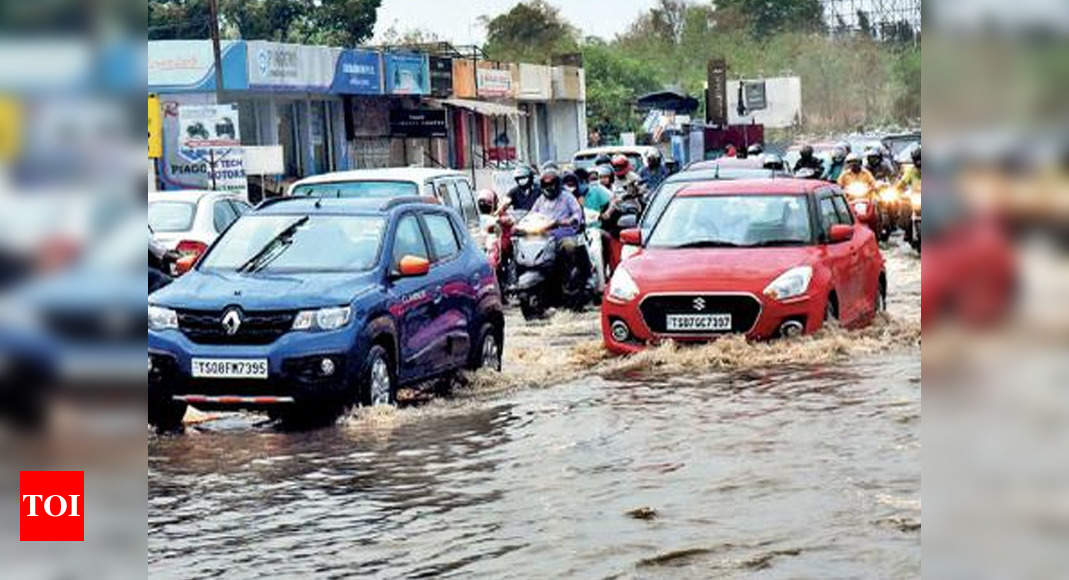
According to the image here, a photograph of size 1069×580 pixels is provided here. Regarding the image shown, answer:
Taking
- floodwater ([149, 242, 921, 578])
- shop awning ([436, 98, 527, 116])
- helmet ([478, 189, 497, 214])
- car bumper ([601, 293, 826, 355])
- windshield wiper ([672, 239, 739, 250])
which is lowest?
floodwater ([149, 242, 921, 578])

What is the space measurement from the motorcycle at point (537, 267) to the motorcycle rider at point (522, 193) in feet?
4.73

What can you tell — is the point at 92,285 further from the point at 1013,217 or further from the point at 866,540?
the point at 866,540

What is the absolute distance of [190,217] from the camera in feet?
58.7

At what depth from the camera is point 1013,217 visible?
4.70 ft

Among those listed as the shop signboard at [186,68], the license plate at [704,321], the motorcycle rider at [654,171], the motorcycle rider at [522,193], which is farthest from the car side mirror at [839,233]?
the shop signboard at [186,68]

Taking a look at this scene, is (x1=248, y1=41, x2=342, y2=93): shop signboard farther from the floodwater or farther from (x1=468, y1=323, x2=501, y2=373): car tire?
the floodwater

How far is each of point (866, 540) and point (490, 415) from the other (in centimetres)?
473

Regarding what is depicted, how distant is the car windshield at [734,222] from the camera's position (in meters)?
13.2

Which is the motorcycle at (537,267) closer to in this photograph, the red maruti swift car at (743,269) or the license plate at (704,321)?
the red maruti swift car at (743,269)

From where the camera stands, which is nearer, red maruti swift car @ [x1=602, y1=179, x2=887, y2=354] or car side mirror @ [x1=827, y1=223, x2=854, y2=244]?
red maruti swift car @ [x1=602, y1=179, x2=887, y2=354]

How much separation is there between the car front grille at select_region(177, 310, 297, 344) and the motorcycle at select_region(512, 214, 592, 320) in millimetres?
7200

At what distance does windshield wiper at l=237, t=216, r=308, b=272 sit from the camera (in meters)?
11.1

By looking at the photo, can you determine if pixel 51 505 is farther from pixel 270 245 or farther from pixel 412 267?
pixel 270 245

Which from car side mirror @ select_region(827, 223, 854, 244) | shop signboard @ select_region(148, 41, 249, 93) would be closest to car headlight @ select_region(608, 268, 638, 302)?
car side mirror @ select_region(827, 223, 854, 244)
